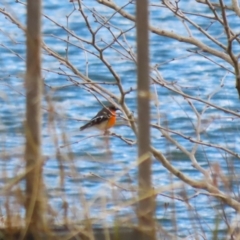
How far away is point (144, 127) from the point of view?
1967mm

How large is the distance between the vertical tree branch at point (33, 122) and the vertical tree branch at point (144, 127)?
292mm

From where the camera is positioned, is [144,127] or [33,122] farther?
[33,122]

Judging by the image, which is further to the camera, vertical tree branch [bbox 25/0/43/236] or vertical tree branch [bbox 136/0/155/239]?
vertical tree branch [bbox 25/0/43/236]

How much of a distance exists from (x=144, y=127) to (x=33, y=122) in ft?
1.12

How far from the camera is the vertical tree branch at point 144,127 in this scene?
6.29 feet

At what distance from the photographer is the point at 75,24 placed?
13367 mm

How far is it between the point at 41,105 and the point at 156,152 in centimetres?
150

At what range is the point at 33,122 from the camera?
7.06ft

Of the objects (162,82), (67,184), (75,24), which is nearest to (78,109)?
(75,24)

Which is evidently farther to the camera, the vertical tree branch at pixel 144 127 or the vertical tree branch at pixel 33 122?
the vertical tree branch at pixel 33 122

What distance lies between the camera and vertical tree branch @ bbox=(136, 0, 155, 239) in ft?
6.29

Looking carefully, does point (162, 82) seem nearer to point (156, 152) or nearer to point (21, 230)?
point (156, 152)

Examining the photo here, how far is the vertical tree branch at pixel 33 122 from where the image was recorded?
211 centimetres

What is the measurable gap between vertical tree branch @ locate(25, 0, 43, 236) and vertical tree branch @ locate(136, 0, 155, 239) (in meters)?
0.29
